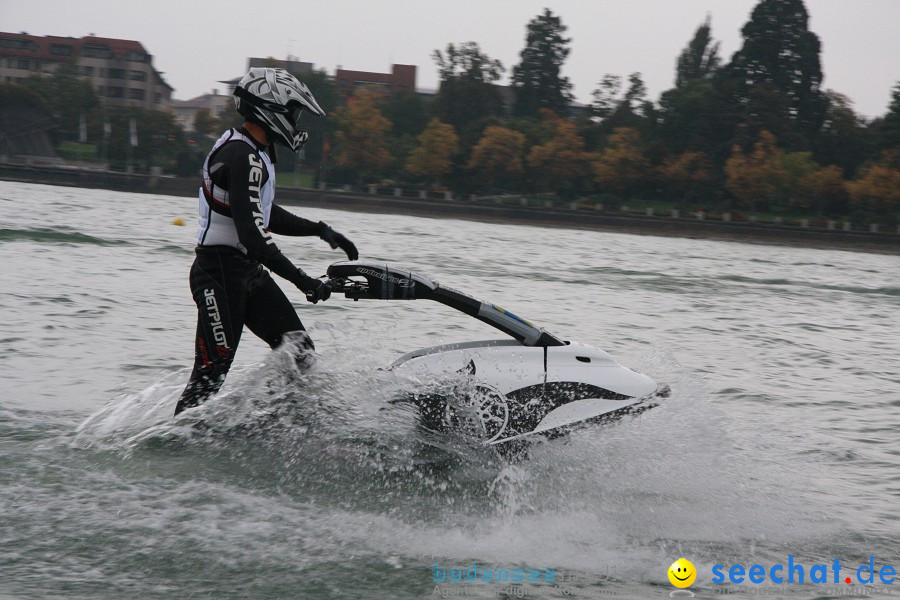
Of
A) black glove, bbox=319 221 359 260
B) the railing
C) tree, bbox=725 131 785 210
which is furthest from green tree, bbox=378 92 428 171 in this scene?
black glove, bbox=319 221 359 260

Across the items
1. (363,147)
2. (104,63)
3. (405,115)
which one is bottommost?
(363,147)

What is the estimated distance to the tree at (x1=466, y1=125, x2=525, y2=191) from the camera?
8012 centimetres

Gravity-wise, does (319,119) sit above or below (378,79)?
below

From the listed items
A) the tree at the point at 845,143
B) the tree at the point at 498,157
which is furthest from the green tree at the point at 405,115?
the tree at the point at 845,143

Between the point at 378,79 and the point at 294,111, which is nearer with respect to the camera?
the point at 294,111

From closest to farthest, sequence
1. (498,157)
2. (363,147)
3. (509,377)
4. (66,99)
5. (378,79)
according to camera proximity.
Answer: (509,377), (498,157), (363,147), (66,99), (378,79)

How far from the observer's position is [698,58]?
109250 mm

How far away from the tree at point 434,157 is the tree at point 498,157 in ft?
6.95

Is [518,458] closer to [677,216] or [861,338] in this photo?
[861,338]

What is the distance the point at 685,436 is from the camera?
16.2 feet

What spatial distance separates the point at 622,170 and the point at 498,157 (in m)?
10.6

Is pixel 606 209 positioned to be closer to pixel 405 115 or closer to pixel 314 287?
pixel 405 115

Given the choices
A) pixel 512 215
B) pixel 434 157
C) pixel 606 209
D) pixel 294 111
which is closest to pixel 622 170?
pixel 606 209

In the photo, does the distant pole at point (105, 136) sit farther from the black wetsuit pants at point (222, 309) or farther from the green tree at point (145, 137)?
the black wetsuit pants at point (222, 309)
